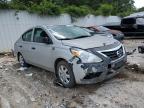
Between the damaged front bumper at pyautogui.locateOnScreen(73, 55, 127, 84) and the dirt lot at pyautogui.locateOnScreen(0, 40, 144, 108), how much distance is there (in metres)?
0.32

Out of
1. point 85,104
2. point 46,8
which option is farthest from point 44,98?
point 46,8

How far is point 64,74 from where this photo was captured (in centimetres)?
684

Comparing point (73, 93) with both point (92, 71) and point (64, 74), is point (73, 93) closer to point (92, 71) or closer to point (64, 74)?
point (64, 74)

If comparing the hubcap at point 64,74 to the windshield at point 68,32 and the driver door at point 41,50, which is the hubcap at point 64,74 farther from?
the windshield at point 68,32

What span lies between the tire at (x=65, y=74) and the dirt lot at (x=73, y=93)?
0.16 m

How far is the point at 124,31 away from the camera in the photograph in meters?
17.3

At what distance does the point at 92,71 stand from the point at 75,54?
573 mm

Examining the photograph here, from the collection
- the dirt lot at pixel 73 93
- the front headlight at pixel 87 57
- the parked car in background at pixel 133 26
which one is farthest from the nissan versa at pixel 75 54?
the parked car in background at pixel 133 26

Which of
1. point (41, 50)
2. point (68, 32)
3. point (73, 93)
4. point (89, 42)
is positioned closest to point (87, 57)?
point (89, 42)

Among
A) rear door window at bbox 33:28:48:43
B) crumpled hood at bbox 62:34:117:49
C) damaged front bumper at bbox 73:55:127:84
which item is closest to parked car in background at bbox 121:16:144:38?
rear door window at bbox 33:28:48:43

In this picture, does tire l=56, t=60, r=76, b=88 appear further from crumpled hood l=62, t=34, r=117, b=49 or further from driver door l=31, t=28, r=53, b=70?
crumpled hood l=62, t=34, r=117, b=49

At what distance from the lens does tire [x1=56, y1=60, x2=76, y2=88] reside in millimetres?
6574

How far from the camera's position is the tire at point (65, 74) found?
6.57m

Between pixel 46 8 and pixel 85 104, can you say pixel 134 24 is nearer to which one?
pixel 46 8
